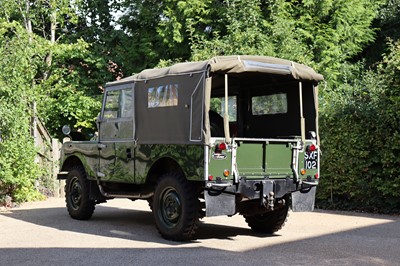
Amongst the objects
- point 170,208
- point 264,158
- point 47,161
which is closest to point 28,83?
point 47,161

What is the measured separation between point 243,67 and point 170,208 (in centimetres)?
229

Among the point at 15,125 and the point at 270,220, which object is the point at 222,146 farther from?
the point at 15,125

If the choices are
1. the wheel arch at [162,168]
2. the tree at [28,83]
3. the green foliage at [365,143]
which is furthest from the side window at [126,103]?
the green foliage at [365,143]

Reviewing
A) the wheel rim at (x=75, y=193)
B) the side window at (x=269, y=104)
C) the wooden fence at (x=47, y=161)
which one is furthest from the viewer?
the wooden fence at (x=47, y=161)

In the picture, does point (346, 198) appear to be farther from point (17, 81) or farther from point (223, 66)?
point (17, 81)

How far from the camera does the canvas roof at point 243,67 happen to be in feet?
27.3

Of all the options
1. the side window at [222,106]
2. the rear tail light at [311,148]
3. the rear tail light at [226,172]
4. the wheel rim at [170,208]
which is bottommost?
the wheel rim at [170,208]

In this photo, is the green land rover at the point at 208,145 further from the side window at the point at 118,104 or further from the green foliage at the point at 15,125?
the green foliage at the point at 15,125

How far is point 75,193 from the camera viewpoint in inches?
449

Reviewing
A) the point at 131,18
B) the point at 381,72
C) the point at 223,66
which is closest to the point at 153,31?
the point at 131,18

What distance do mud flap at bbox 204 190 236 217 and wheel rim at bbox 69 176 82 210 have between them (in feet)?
12.5

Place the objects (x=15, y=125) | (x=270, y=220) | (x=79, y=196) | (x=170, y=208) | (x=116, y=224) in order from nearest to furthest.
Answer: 1. (x=170, y=208)
2. (x=270, y=220)
3. (x=116, y=224)
4. (x=79, y=196)
5. (x=15, y=125)

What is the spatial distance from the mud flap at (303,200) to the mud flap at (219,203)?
119cm

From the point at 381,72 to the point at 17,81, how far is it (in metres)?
8.20
